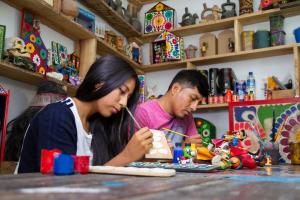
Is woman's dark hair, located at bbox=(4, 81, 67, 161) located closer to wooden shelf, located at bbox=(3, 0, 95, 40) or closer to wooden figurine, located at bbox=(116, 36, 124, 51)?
wooden shelf, located at bbox=(3, 0, 95, 40)

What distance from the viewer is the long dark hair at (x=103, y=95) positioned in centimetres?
130

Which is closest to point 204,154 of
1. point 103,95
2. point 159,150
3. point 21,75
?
point 159,150

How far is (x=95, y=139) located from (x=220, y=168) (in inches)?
22.6

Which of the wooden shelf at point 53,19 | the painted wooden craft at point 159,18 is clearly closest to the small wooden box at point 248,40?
the painted wooden craft at point 159,18

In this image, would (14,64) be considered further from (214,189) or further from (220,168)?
(214,189)

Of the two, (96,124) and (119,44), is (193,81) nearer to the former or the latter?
(96,124)

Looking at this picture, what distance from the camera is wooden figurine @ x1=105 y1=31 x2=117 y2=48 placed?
312 centimetres

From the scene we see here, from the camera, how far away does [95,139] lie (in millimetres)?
1382

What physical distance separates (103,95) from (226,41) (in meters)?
2.17

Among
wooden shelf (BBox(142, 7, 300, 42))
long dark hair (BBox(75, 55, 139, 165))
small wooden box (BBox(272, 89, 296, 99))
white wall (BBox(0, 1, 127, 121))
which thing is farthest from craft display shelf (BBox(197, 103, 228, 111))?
long dark hair (BBox(75, 55, 139, 165))

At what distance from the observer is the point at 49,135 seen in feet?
3.62

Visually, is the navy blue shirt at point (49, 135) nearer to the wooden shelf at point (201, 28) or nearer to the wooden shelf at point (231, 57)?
the wooden shelf at point (231, 57)

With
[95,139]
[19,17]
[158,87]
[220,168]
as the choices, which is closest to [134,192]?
[220,168]

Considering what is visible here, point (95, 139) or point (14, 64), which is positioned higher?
point (14, 64)
